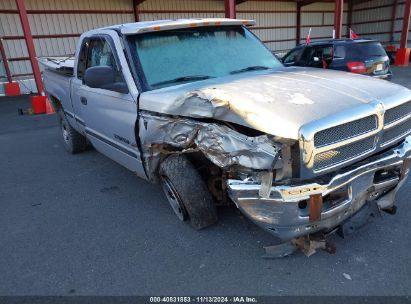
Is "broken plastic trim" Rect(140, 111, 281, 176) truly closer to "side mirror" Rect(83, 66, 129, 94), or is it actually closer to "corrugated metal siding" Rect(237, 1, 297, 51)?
"side mirror" Rect(83, 66, 129, 94)

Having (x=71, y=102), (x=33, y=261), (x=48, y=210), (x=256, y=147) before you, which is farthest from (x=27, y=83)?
(x=256, y=147)

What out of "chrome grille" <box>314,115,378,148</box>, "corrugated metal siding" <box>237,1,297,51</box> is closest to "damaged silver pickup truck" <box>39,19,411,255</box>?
"chrome grille" <box>314,115,378,148</box>

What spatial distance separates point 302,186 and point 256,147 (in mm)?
398

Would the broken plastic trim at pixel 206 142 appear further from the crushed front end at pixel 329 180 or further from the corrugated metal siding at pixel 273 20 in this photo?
the corrugated metal siding at pixel 273 20

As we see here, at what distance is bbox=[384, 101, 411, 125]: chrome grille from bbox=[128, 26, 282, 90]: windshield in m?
1.47

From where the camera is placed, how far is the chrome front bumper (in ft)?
7.21

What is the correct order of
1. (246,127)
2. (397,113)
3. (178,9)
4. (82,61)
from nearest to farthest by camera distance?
1. (246,127)
2. (397,113)
3. (82,61)
4. (178,9)

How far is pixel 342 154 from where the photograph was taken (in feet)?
7.65

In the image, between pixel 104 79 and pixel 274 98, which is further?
pixel 104 79

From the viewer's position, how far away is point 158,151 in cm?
316

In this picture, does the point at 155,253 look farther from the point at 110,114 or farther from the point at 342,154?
the point at 342,154

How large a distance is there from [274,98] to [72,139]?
173 inches

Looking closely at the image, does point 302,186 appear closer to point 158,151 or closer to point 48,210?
point 158,151

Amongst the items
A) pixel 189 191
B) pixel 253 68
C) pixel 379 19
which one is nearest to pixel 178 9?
pixel 253 68
